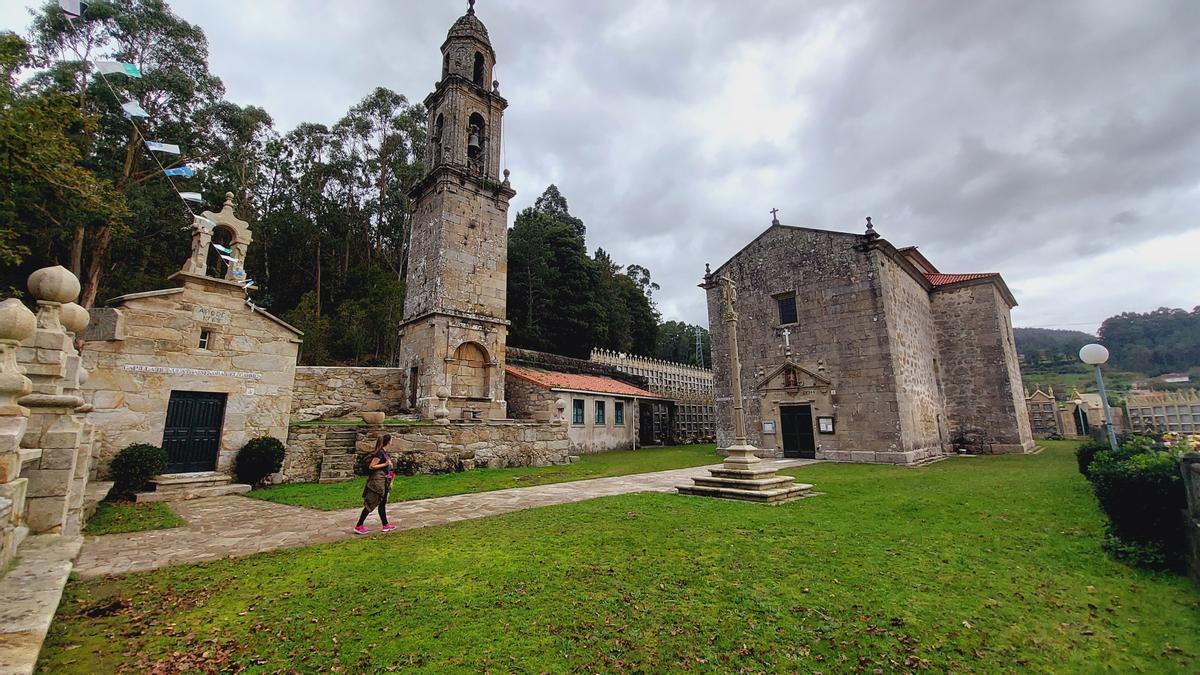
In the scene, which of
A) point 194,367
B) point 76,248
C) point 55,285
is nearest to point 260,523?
point 55,285

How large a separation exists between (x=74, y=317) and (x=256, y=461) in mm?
5017

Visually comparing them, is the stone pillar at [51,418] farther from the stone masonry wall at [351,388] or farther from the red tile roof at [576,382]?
the red tile roof at [576,382]

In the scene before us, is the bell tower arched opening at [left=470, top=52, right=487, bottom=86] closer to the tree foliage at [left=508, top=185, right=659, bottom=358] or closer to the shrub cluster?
the tree foliage at [left=508, top=185, right=659, bottom=358]

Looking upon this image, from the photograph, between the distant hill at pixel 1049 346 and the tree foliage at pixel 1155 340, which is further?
the distant hill at pixel 1049 346

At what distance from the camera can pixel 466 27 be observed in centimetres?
1848

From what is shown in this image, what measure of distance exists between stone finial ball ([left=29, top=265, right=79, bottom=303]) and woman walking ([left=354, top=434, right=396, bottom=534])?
3.59 meters

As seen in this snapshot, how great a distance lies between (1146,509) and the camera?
486cm

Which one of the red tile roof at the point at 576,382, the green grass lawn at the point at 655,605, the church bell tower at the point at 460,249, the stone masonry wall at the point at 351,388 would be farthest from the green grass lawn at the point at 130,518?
the red tile roof at the point at 576,382

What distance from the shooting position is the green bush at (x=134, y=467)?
8.35 m

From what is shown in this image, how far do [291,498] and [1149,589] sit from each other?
11.5 metres

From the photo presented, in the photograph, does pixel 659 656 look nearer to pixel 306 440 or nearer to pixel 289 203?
pixel 306 440

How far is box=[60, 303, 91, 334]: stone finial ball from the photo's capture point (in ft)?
18.7

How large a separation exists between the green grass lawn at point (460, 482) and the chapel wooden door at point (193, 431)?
150cm

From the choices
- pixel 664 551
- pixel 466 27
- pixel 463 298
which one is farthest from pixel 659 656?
pixel 466 27
